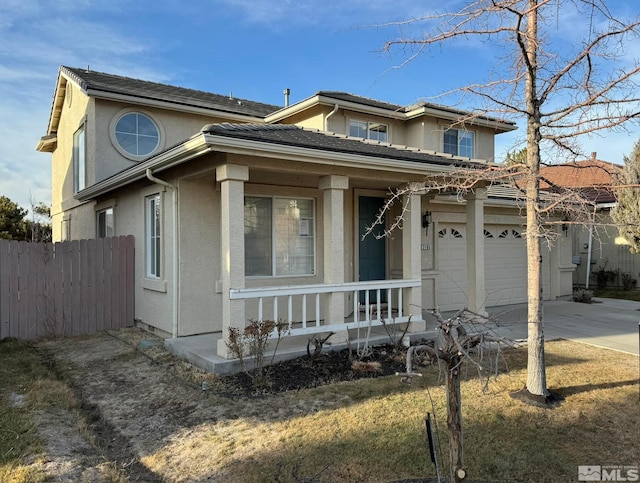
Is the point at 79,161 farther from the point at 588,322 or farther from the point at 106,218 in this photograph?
the point at 588,322

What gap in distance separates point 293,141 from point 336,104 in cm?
535

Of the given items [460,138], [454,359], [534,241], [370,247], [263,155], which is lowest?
[454,359]

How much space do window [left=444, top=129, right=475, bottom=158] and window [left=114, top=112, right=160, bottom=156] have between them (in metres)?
8.29

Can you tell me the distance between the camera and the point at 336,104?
11547 millimetres

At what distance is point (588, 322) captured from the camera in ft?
32.0

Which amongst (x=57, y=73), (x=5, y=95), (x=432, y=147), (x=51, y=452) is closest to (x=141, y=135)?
(x=57, y=73)

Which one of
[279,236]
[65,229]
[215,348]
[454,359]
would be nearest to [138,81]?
[65,229]

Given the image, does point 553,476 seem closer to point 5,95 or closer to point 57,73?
point 57,73

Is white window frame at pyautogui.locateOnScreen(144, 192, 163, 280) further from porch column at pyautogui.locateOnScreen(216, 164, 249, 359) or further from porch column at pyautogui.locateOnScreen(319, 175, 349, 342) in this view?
porch column at pyautogui.locateOnScreen(319, 175, 349, 342)

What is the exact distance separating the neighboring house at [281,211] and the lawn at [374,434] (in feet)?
6.03

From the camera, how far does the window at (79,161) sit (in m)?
12.2

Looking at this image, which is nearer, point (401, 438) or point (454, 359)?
point (454, 359)

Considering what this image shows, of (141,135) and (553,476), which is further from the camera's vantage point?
(141,135)

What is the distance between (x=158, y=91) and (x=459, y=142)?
29.0 feet
